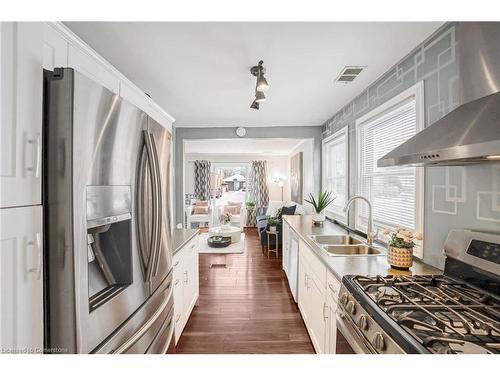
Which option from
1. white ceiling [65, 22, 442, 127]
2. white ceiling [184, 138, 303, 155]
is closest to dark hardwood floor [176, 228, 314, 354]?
white ceiling [65, 22, 442, 127]

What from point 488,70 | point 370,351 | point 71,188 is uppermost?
point 488,70

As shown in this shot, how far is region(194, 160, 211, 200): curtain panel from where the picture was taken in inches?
310

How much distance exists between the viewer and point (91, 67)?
→ 131cm

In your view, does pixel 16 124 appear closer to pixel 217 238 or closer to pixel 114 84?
pixel 114 84

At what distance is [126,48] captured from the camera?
1632 mm

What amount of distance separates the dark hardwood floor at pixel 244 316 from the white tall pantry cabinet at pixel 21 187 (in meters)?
1.55

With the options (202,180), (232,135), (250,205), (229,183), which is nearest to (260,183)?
(250,205)

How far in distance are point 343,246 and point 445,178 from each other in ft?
3.00

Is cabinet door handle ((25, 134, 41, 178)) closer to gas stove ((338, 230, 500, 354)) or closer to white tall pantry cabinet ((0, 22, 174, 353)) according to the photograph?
white tall pantry cabinet ((0, 22, 174, 353))

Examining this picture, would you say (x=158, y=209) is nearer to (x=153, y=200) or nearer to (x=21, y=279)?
(x=153, y=200)

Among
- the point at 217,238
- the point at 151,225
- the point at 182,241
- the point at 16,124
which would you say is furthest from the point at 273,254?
the point at 16,124

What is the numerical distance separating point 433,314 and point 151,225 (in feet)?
4.18

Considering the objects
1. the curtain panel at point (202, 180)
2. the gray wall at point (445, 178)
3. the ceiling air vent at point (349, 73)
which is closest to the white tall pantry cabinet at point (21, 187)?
the gray wall at point (445, 178)

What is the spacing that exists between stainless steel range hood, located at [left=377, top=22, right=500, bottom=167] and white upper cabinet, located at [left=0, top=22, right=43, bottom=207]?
1.37m
